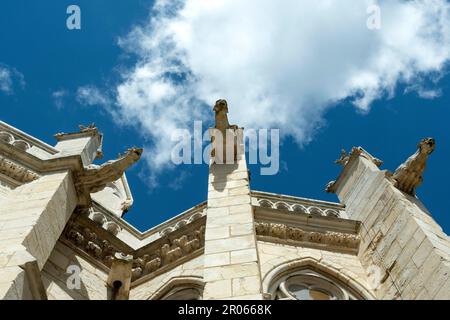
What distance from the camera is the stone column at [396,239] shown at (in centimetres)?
619

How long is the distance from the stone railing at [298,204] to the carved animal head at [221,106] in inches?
59.7

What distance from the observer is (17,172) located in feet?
25.5

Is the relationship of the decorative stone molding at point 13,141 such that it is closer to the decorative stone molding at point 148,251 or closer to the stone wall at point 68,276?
the decorative stone molding at point 148,251

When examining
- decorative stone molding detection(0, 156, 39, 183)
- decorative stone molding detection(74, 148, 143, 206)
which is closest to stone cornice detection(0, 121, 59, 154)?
decorative stone molding detection(0, 156, 39, 183)

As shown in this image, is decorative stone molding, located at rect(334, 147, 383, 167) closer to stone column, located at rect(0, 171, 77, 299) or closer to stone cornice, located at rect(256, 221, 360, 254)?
stone cornice, located at rect(256, 221, 360, 254)

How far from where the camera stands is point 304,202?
915cm

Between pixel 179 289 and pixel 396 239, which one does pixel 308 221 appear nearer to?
pixel 396 239

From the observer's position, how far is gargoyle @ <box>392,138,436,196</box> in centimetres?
813

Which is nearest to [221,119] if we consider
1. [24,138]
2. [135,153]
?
[135,153]

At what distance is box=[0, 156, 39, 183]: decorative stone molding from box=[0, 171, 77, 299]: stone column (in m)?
0.25

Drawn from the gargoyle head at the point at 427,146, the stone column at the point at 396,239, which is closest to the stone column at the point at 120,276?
the stone column at the point at 396,239
